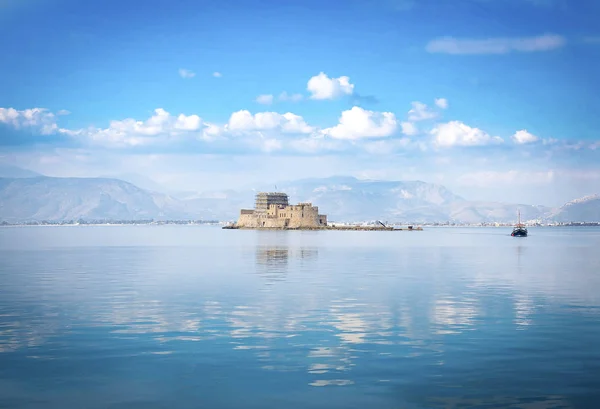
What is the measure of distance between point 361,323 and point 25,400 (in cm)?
1263

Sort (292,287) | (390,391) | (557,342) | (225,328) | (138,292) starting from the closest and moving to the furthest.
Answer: (390,391) → (557,342) → (225,328) → (138,292) → (292,287)

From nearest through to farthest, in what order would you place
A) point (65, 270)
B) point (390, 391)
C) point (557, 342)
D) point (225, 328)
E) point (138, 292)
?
point (390, 391) → point (557, 342) → point (225, 328) → point (138, 292) → point (65, 270)

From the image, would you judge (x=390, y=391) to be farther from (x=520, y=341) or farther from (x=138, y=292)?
(x=138, y=292)

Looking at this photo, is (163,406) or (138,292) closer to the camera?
(163,406)

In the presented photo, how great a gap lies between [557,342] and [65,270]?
3661cm

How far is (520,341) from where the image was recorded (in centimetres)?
2147

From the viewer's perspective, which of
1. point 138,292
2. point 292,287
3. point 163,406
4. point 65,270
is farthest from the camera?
point 65,270

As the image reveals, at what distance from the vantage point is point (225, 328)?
2358 cm

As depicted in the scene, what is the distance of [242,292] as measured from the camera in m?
34.9

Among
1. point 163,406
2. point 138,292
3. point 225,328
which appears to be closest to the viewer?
point 163,406

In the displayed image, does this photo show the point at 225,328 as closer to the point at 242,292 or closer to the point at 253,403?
the point at 253,403

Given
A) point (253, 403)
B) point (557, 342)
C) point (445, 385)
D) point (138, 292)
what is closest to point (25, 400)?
point (253, 403)

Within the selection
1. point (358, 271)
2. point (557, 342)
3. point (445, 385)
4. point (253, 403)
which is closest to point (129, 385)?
point (253, 403)

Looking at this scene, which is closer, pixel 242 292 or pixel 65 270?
pixel 242 292
